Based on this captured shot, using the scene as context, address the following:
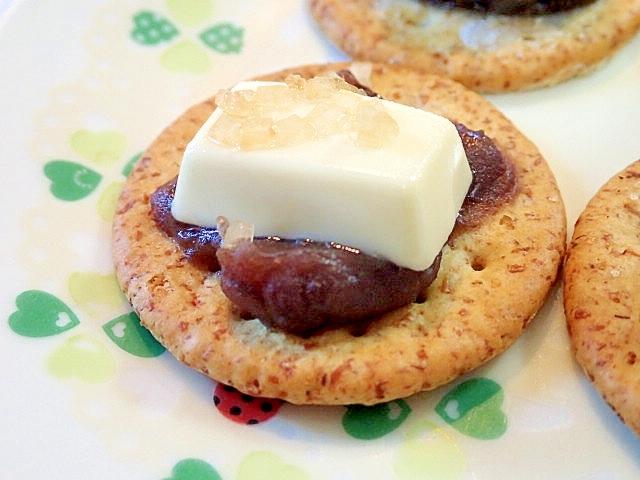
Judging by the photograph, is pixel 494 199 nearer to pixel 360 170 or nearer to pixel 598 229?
pixel 598 229

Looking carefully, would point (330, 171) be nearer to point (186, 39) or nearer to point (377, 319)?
point (377, 319)

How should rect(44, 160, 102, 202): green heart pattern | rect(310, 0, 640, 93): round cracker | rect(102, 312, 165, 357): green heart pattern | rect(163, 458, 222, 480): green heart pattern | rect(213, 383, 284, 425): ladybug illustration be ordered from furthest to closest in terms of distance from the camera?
rect(310, 0, 640, 93): round cracker, rect(44, 160, 102, 202): green heart pattern, rect(102, 312, 165, 357): green heart pattern, rect(213, 383, 284, 425): ladybug illustration, rect(163, 458, 222, 480): green heart pattern

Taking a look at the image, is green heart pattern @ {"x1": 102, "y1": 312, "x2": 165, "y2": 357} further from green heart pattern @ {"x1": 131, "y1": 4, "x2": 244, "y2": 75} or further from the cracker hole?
green heart pattern @ {"x1": 131, "y1": 4, "x2": 244, "y2": 75}

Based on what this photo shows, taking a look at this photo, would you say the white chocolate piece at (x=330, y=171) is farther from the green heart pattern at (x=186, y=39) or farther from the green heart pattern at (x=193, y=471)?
the green heart pattern at (x=186, y=39)

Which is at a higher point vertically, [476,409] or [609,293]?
[609,293]

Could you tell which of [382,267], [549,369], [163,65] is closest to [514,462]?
[549,369]

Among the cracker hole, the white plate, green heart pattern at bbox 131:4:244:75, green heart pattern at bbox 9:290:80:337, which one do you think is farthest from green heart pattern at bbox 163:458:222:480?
green heart pattern at bbox 131:4:244:75

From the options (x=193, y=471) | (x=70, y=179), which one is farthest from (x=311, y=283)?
(x=70, y=179)
